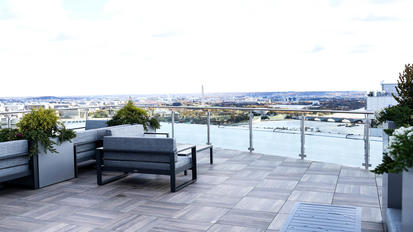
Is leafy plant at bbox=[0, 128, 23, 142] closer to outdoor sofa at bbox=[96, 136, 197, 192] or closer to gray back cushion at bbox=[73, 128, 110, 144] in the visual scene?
gray back cushion at bbox=[73, 128, 110, 144]

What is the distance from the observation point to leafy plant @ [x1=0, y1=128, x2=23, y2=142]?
17.2 feet

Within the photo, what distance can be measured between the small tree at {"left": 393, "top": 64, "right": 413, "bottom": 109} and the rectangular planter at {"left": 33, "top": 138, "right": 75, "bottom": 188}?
459 centimetres

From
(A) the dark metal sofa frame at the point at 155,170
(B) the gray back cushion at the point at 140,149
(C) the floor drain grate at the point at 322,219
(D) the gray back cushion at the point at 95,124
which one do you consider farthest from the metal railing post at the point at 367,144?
(D) the gray back cushion at the point at 95,124

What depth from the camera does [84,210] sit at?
4316mm

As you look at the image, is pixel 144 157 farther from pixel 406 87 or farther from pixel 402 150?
pixel 402 150

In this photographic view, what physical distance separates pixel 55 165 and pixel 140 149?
141 centimetres

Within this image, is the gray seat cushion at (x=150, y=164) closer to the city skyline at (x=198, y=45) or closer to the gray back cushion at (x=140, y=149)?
the gray back cushion at (x=140, y=149)

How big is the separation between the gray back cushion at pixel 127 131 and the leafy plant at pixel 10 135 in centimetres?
146

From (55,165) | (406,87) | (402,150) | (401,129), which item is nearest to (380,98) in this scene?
(406,87)

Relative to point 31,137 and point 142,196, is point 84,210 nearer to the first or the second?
point 142,196

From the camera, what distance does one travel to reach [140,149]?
5188mm

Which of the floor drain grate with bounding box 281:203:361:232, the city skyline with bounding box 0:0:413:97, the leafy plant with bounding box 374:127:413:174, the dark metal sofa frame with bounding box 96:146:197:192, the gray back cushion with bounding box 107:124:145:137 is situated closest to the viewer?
the leafy plant with bounding box 374:127:413:174

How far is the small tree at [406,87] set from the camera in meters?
3.80

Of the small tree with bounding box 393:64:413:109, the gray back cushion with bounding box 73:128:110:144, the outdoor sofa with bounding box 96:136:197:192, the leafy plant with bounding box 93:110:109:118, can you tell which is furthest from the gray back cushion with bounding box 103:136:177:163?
the leafy plant with bounding box 93:110:109:118
